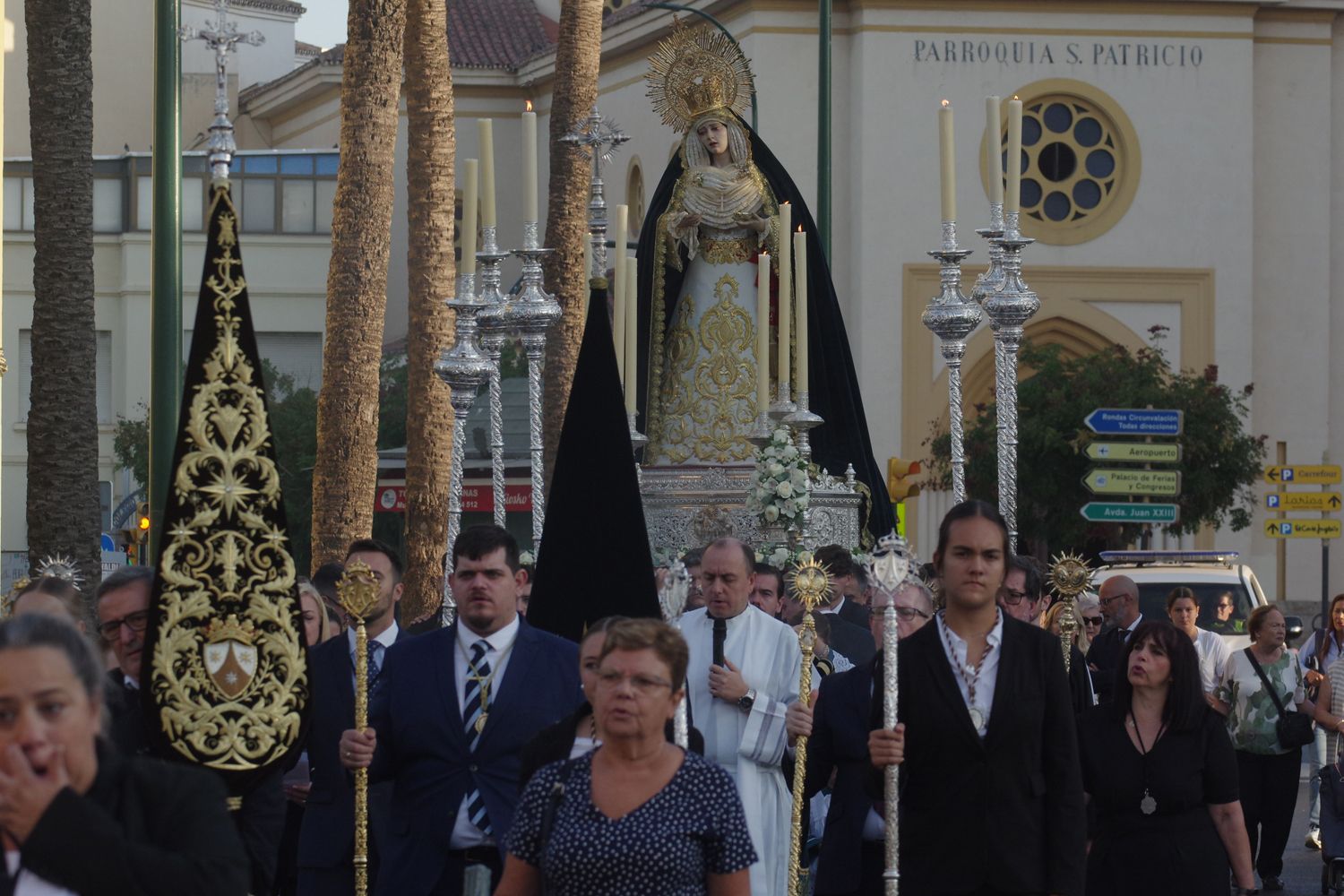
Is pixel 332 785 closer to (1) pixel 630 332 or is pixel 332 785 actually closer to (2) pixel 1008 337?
(2) pixel 1008 337

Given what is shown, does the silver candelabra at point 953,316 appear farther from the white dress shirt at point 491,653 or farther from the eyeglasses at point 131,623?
the eyeglasses at point 131,623

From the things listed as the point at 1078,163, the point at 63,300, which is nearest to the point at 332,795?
the point at 63,300

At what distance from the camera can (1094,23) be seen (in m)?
42.2

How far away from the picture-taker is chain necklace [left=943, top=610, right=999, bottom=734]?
707 cm

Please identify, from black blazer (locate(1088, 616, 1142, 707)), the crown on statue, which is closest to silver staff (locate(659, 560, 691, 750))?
black blazer (locate(1088, 616, 1142, 707))

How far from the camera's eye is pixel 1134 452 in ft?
75.8

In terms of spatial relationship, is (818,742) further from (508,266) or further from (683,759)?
(508,266)

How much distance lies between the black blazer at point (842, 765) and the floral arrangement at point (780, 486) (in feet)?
16.2

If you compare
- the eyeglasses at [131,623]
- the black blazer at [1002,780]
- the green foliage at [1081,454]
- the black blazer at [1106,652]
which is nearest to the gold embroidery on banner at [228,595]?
the eyeglasses at [131,623]

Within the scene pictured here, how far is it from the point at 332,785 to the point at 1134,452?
51.3 feet

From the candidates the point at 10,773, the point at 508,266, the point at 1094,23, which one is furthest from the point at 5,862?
the point at 508,266

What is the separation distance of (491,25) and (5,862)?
50.9 meters

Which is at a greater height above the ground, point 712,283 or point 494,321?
point 712,283

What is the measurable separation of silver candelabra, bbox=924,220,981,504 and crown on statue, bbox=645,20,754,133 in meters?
4.45
